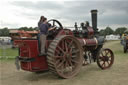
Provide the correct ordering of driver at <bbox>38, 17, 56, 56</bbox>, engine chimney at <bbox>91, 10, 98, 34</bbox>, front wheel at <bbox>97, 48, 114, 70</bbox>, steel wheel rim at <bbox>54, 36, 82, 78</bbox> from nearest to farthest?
1. driver at <bbox>38, 17, 56, 56</bbox>
2. steel wheel rim at <bbox>54, 36, 82, 78</bbox>
3. front wheel at <bbox>97, 48, 114, 70</bbox>
4. engine chimney at <bbox>91, 10, 98, 34</bbox>

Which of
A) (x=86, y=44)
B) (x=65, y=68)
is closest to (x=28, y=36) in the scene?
(x=65, y=68)

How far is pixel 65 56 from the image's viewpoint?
5.32m

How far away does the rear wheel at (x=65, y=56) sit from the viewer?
4.92 metres

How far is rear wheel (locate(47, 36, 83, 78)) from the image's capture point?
194 inches

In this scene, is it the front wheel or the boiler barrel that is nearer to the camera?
the boiler barrel

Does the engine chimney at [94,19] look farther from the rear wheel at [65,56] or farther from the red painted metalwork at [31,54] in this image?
the red painted metalwork at [31,54]

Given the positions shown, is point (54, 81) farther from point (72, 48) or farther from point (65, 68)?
point (72, 48)

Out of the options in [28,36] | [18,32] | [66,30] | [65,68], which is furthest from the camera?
[66,30]

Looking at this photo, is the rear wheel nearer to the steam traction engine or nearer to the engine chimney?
the steam traction engine

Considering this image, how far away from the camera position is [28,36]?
Result: 16.5ft

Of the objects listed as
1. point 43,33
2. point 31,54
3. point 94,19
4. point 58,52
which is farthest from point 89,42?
point 31,54

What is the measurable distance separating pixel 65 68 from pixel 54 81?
59 centimetres

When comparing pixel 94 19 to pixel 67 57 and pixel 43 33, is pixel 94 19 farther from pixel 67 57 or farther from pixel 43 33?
pixel 43 33

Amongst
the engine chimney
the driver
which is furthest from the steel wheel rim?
the engine chimney
